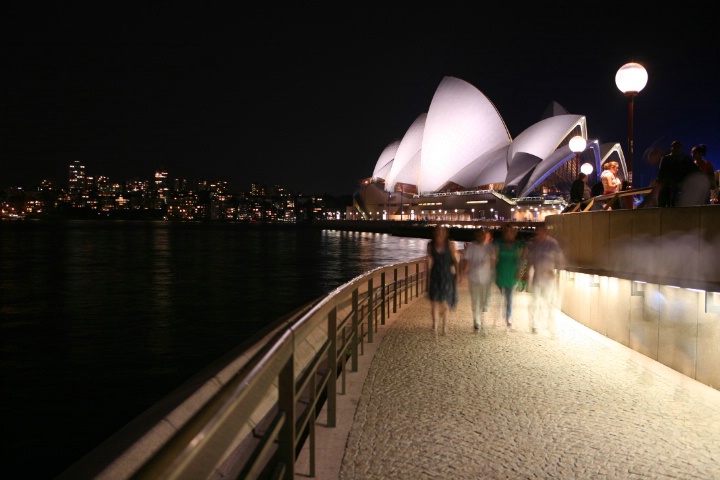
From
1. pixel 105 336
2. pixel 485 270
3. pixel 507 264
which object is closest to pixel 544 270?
pixel 507 264

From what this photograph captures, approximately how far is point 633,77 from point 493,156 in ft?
191

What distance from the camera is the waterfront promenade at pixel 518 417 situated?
3.34m

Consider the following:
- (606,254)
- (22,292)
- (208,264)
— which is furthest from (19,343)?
(208,264)

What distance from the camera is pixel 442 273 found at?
751 centimetres

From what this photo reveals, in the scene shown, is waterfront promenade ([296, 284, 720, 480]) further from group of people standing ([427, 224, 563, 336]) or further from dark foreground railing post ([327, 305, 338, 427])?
group of people standing ([427, 224, 563, 336])

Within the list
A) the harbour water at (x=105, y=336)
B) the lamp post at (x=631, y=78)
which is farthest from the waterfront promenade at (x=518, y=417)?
the lamp post at (x=631, y=78)

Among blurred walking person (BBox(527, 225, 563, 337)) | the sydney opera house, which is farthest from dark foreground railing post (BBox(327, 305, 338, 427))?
the sydney opera house

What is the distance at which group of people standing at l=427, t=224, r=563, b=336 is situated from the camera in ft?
24.6

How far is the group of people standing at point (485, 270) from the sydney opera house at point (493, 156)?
49708 mm

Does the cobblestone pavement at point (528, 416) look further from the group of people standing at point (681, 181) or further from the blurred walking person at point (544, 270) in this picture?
the group of people standing at point (681, 181)

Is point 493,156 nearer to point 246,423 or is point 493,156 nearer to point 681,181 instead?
point 681,181

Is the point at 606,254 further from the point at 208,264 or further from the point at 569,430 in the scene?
the point at 208,264

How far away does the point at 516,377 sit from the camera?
17.7ft

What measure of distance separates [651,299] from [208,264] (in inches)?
1133
